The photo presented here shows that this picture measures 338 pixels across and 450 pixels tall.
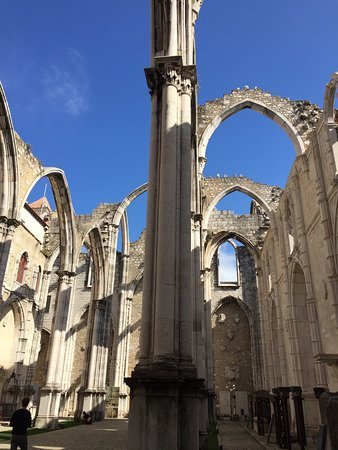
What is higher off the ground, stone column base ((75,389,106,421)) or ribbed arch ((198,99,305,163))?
ribbed arch ((198,99,305,163))

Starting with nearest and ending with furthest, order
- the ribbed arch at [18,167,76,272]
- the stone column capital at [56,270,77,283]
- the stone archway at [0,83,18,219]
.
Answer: the stone archway at [0,83,18,219] < the stone column capital at [56,270,77,283] < the ribbed arch at [18,167,76,272]

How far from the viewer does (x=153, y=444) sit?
4605 mm

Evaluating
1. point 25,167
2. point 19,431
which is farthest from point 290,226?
point 19,431

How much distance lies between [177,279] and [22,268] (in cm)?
1487

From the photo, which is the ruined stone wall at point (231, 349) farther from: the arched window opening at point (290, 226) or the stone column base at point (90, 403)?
the arched window opening at point (290, 226)

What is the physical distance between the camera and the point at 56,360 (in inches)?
548

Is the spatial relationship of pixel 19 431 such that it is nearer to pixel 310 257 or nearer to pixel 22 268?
pixel 310 257

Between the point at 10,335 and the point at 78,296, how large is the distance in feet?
22.4

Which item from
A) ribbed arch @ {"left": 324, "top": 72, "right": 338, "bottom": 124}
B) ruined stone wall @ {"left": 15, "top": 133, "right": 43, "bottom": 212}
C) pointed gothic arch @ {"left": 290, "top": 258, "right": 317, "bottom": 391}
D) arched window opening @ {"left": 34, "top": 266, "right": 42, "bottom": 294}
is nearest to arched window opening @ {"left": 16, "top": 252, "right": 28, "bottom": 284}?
arched window opening @ {"left": 34, "top": 266, "right": 42, "bottom": 294}

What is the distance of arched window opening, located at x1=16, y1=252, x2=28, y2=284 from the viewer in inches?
726

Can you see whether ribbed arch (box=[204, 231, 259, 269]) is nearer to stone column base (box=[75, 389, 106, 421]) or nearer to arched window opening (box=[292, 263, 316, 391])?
arched window opening (box=[292, 263, 316, 391])

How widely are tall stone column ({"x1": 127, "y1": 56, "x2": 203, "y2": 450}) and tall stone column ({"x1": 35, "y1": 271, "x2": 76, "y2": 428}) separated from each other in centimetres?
915

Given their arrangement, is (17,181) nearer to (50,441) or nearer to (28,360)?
(50,441)

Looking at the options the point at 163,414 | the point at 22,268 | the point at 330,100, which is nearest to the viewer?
the point at 163,414
